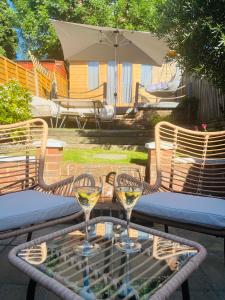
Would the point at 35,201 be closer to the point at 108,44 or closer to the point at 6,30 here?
the point at 108,44

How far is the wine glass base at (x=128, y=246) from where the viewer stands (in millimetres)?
1515

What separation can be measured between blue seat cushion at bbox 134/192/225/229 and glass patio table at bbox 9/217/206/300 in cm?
36

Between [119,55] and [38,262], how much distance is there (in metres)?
7.63

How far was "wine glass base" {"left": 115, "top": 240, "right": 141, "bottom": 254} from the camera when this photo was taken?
1515 millimetres

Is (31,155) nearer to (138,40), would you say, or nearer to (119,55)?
(138,40)

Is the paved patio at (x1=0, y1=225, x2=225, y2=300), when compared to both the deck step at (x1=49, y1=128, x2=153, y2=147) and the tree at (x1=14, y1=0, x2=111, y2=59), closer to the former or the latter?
the deck step at (x1=49, y1=128, x2=153, y2=147)

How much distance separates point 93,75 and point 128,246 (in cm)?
1235

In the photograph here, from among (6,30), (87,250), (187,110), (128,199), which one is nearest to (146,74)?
(187,110)

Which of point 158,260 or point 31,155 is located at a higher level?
point 31,155

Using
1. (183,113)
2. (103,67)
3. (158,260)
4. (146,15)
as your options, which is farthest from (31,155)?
(146,15)

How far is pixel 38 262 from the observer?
134 centimetres

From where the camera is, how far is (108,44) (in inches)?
323

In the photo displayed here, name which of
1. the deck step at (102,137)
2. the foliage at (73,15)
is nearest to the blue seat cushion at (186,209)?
the deck step at (102,137)

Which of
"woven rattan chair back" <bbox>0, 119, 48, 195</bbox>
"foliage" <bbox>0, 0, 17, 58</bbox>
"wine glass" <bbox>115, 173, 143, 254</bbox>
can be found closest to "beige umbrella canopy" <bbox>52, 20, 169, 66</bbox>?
"woven rattan chair back" <bbox>0, 119, 48, 195</bbox>
